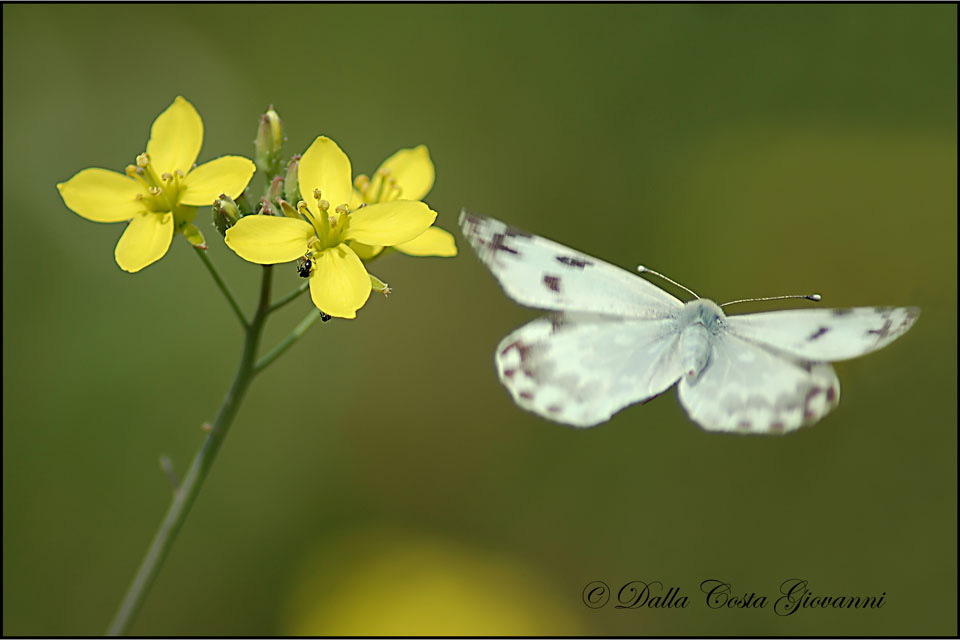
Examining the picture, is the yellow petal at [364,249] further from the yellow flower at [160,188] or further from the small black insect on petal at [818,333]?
the small black insect on petal at [818,333]

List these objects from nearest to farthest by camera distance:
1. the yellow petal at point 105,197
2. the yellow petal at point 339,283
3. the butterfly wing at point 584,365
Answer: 1. the yellow petal at point 339,283
2. the butterfly wing at point 584,365
3. the yellow petal at point 105,197

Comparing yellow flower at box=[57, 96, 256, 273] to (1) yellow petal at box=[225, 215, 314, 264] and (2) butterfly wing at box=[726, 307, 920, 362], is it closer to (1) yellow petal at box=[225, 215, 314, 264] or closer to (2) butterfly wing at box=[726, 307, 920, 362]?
(1) yellow petal at box=[225, 215, 314, 264]

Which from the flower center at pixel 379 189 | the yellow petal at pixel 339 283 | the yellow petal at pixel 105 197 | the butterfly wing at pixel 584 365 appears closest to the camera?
the yellow petal at pixel 339 283

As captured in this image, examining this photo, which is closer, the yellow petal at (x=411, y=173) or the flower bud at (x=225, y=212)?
the flower bud at (x=225, y=212)

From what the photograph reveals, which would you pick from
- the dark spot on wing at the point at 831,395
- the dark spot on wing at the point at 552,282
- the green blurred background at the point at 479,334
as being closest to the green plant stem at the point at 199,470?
the dark spot on wing at the point at 552,282

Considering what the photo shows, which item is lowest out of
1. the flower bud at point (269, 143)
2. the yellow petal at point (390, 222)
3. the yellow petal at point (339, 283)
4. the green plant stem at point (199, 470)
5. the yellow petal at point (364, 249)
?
the green plant stem at point (199, 470)

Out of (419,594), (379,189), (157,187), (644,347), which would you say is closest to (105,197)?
(157,187)
